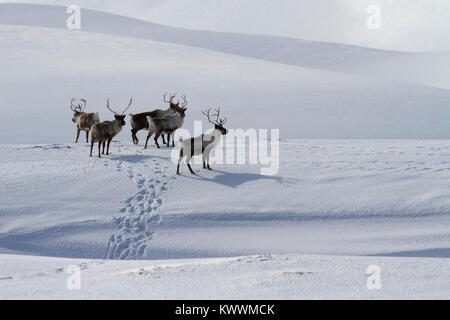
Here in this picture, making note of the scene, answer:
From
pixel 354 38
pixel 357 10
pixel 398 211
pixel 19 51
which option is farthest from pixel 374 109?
pixel 357 10

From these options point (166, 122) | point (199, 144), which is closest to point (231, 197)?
point (199, 144)

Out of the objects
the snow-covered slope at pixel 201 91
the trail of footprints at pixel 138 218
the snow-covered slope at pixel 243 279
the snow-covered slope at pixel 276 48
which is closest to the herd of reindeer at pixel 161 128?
the trail of footprints at pixel 138 218

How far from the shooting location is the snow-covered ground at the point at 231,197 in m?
5.75

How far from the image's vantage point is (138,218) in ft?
30.9

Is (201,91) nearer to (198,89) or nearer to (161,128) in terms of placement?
(198,89)

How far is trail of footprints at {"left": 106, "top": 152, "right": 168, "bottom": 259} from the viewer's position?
335 inches

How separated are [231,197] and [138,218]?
65.4 inches

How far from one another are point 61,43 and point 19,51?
10.2ft

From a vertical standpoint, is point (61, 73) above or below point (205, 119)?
above

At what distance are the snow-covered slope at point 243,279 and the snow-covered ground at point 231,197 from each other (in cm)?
2

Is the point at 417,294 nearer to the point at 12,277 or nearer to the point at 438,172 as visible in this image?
the point at 12,277

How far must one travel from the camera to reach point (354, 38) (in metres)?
78.0

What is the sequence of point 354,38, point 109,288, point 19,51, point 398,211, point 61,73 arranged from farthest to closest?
point 354,38, point 19,51, point 61,73, point 398,211, point 109,288

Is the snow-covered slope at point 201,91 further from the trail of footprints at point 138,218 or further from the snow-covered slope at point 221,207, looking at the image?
the trail of footprints at point 138,218
